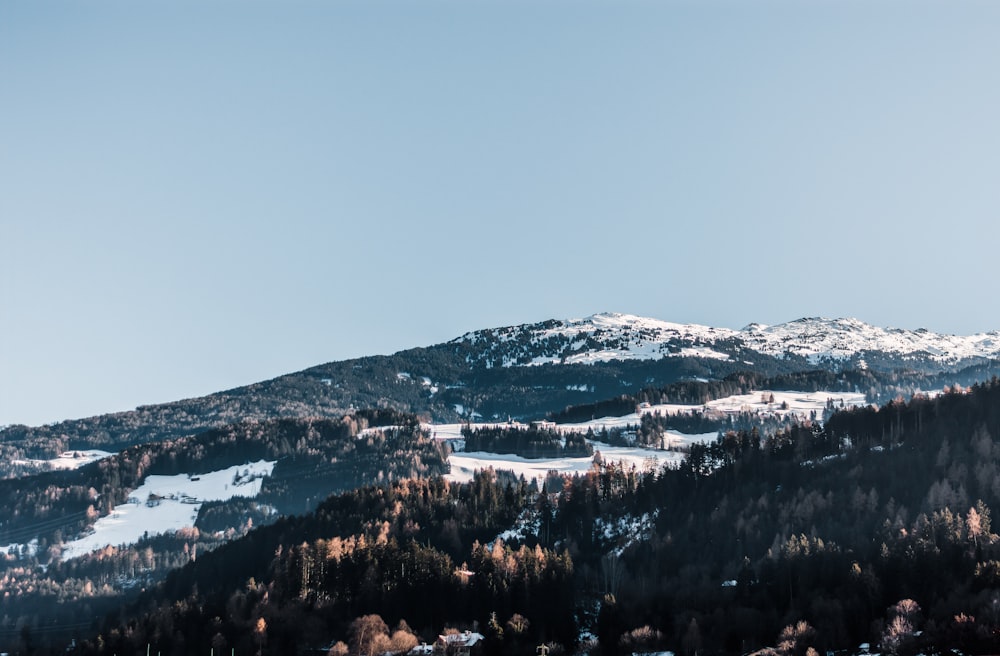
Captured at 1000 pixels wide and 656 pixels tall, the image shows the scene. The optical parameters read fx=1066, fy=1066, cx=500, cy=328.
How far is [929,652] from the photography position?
179 metres

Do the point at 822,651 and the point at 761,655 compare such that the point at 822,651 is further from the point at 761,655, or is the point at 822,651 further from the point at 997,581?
the point at 997,581

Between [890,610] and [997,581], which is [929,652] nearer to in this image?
[890,610]

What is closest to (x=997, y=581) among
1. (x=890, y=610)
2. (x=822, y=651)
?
(x=890, y=610)

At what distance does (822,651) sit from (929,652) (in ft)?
61.0

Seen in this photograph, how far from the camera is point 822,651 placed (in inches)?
7490

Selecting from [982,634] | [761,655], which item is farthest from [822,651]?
[982,634]

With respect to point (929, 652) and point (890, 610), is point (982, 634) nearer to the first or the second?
point (929, 652)

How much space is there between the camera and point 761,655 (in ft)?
626

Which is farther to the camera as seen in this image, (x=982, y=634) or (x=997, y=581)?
(x=997, y=581)

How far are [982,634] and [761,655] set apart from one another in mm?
36895

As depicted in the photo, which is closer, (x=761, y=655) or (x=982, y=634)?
(x=982, y=634)

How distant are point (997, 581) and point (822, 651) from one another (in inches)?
1499

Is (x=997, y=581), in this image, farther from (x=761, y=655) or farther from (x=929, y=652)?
(x=761, y=655)

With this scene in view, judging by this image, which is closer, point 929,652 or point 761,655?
point 929,652
